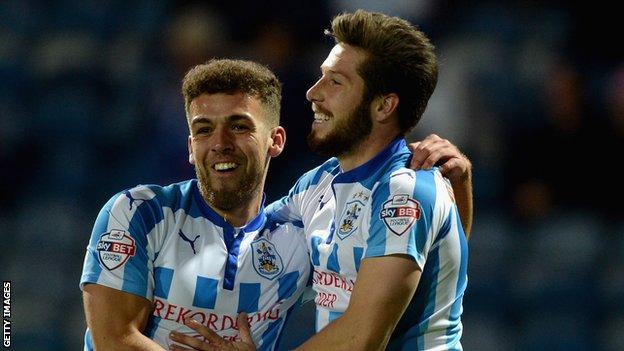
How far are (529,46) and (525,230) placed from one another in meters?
1.48

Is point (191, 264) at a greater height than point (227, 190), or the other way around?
point (227, 190)

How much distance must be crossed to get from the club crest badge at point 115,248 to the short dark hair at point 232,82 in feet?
2.18

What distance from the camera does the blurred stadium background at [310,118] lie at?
630 centimetres

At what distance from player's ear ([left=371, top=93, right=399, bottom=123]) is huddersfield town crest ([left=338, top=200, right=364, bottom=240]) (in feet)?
1.33

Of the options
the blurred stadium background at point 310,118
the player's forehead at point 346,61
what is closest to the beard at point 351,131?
the player's forehead at point 346,61

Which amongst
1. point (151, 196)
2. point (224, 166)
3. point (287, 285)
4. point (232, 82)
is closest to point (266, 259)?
point (287, 285)

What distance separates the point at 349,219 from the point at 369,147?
38 cm

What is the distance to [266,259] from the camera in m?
3.98

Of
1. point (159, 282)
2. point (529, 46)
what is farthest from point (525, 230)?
point (159, 282)

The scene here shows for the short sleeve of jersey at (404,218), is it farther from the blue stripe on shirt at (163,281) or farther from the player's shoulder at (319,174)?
the blue stripe on shirt at (163,281)

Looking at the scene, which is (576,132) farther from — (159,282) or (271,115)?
(159,282)

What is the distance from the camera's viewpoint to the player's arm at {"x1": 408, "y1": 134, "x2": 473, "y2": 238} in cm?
373

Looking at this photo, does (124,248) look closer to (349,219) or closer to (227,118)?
(227,118)

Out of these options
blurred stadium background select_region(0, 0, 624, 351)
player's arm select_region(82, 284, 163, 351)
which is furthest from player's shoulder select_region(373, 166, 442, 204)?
blurred stadium background select_region(0, 0, 624, 351)
